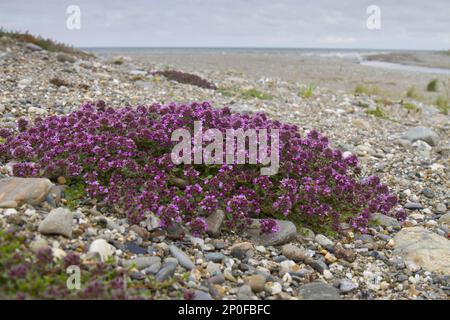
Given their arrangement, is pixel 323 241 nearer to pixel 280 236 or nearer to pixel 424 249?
pixel 280 236

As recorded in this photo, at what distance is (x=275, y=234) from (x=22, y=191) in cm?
320

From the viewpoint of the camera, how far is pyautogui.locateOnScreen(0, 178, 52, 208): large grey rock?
5.77 m

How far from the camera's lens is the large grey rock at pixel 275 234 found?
6.49 metres

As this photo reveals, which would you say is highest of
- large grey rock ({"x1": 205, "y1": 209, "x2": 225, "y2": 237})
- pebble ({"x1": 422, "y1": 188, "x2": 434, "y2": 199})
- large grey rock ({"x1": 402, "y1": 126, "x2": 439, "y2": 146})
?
large grey rock ({"x1": 402, "y1": 126, "x2": 439, "y2": 146})

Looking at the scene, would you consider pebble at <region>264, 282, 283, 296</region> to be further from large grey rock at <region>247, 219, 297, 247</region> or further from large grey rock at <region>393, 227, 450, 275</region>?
large grey rock at <region>393, 227, 450, 275</region>

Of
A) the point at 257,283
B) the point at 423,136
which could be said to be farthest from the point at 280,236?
the point at 423,136

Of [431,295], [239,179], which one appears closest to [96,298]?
[239,179]

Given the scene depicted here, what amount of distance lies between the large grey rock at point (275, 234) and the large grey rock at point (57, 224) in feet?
7.77

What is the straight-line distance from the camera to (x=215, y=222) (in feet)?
21.1

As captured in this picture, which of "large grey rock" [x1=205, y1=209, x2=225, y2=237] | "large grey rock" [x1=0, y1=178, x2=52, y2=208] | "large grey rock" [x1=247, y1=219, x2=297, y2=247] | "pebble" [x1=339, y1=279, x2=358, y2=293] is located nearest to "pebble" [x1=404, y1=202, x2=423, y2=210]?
"large grey rock" [x1=247, y1=219, x2=297, y2=247]

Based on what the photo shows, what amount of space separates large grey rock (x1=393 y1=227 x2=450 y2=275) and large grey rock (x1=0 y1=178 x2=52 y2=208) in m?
4.72

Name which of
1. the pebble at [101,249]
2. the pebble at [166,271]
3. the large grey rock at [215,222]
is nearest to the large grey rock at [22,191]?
the pebble at [101,249]

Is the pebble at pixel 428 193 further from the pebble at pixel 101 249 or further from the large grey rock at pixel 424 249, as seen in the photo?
the pebble at pixel 101 249
